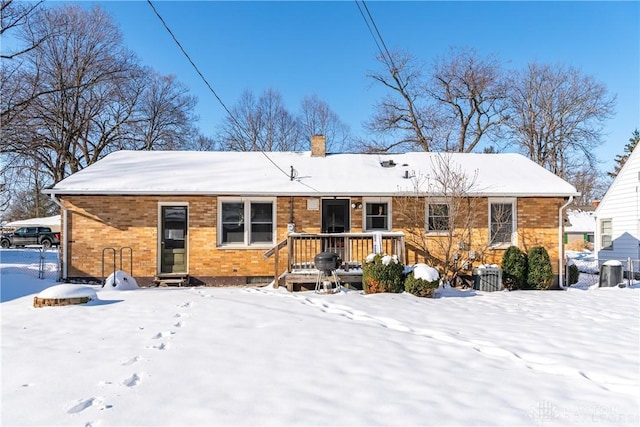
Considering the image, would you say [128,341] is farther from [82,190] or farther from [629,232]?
[629,232]

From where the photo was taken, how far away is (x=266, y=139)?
116 ft

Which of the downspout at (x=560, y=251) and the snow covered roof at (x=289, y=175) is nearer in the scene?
the snow covered roof at (x=289, y=175)

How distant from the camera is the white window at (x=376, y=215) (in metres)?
11.7

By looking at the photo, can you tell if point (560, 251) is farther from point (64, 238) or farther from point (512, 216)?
point (64, 238)

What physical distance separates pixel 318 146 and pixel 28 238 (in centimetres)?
Result: 2528

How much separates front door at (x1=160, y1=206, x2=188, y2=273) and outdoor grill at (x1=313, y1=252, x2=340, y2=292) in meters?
4.09

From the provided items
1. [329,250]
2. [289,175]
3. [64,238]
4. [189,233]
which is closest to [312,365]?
[329,250]

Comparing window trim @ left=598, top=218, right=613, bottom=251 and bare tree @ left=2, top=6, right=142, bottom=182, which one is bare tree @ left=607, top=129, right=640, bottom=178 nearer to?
window trim @ left=598, top=218, right=613, bottom=251

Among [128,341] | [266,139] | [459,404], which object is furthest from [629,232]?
[266,139]

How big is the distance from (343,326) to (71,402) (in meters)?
3.77

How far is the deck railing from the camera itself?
1059 centimetres

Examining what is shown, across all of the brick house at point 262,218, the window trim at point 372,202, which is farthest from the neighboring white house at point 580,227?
the window trim at point 372,202

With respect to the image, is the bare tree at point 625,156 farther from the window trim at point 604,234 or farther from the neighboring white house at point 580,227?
the window trim at point 604,234

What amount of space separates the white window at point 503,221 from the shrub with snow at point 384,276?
394 centimetres
